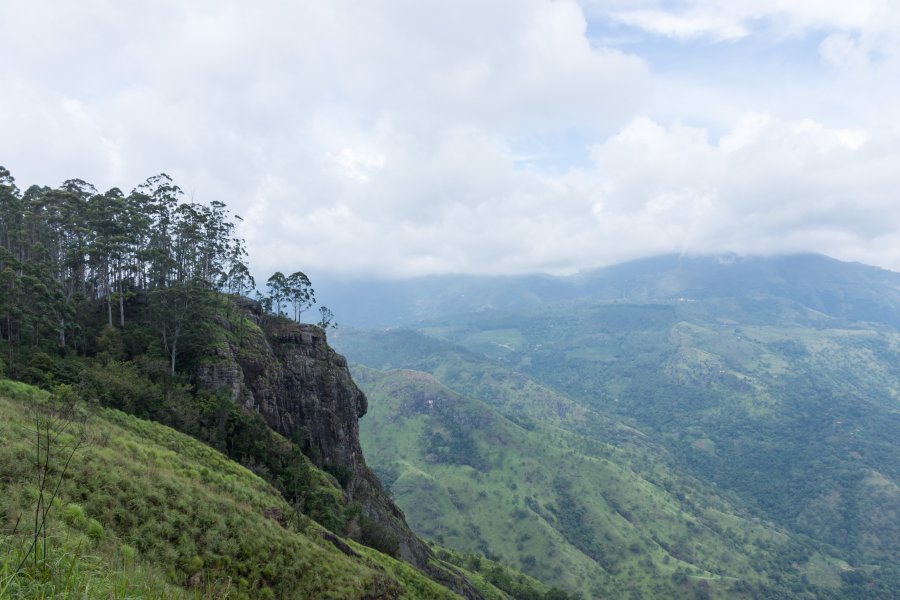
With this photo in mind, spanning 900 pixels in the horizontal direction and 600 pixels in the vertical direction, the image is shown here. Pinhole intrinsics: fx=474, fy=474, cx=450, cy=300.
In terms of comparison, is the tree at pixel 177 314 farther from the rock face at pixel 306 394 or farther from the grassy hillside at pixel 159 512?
the grassy hillside at pixel 159 512

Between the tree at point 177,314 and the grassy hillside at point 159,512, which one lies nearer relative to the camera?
the grassy hillside at point 159,512

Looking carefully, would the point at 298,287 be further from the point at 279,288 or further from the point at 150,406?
the point at 150,406

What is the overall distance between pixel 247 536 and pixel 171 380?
98.2ft

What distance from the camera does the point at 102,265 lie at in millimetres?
70938

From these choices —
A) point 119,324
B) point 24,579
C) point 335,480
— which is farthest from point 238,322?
point 24,579

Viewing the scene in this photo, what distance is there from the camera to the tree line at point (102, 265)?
51125mm

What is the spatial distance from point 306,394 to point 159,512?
48.3 meters

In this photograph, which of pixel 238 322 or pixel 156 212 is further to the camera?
pixel 156 212

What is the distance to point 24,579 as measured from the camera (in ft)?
25.5

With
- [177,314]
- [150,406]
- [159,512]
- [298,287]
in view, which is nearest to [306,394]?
[177,314]

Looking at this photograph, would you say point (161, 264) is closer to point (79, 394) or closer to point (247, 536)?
point (79, 394)

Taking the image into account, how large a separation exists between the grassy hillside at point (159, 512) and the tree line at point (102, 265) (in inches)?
713

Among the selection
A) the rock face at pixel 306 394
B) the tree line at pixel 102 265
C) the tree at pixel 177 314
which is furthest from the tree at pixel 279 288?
the tree at pixel 177 314

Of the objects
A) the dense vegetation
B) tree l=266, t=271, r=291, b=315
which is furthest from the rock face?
tree l=266, t=271, r=291, b=315
